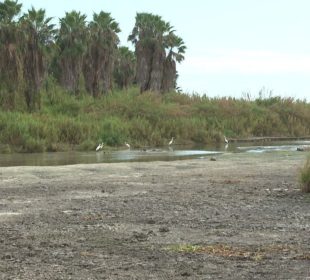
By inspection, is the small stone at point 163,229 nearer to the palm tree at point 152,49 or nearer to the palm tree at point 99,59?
the palm tree at point 99,59

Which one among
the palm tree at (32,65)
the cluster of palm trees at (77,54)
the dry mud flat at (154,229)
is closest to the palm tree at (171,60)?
the cluster of palm trees at (77,54)

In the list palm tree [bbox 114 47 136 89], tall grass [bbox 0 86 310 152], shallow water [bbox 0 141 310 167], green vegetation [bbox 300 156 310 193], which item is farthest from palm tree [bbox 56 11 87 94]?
green vegetation [bbox 300 156 310 193]

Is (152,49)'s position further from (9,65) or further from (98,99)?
(9,65)

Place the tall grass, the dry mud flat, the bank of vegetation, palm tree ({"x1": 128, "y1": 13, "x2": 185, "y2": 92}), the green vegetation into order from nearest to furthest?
the dry mud flat < the green vegetation < the tall grass < the bank of vegetation < palm tree ({"x1": 128, "y1": 13, "x2": 185, "y2": 92})

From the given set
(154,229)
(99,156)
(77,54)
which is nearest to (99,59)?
(77,54)

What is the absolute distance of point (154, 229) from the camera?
8.58 metres

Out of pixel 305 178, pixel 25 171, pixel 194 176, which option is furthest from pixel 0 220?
pixel 25 171

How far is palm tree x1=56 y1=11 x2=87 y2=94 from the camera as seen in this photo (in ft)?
182

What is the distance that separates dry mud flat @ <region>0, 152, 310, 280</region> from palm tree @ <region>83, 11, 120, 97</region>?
39966 mm

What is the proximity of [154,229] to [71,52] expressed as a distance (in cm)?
4814

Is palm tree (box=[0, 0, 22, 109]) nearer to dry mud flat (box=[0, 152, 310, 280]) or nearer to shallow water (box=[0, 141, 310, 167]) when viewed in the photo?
shallow water (box=[0, 141, 310, 167])

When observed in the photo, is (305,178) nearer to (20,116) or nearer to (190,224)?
(190,224)

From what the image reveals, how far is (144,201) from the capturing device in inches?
450

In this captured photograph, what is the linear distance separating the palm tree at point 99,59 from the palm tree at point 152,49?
664cm
